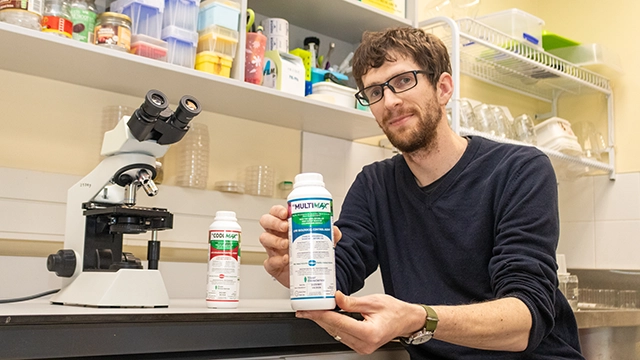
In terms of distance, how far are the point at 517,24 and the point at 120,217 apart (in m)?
1.80

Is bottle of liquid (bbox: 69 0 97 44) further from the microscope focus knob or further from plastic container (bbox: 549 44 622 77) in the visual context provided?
plastic container (bbox: 549 44 622 77)

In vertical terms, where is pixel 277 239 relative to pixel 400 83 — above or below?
below

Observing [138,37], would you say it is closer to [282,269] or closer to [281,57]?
[281,57]

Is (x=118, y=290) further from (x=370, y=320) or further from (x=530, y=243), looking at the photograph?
(x=530, y=243)

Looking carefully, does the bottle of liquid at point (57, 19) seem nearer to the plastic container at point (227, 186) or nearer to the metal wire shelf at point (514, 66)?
the plastic container at point (227, 186)

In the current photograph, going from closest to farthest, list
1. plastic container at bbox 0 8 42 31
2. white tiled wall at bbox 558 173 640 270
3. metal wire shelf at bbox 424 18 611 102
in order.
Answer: plastic container at bbox 0 8 42 31
metal wire shelf at bbox 424 18 611 102
white tiled wall at bbox 558 173 640 270

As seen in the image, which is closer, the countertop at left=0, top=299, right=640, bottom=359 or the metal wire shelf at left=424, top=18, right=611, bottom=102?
the countertop at left=0, top=299, right=640, bottom=359

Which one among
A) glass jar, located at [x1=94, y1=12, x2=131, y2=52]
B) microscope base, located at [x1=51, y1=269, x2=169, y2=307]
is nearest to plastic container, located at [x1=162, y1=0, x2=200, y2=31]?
glass jar, located at [x1=94, y1=12, x2=131, y2=52]

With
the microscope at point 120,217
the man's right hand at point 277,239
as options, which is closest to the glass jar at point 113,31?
the microscope at point 120,217

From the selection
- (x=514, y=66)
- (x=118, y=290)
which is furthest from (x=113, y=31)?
(x=514, y=66)

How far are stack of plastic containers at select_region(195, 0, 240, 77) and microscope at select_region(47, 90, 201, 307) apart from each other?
46 cm

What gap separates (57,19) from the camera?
1.48m

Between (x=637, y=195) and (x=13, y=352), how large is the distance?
2.55 meters

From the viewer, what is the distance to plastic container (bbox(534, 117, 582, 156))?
99.7 inches
